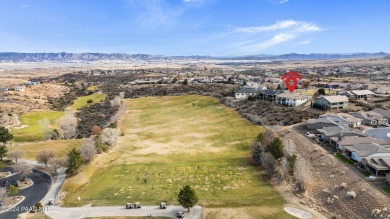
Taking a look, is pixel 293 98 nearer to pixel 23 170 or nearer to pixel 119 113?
pixel 119 113

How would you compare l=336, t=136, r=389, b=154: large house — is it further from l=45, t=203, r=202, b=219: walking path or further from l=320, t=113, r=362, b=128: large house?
l=45, t=203, r=202, b=219: walking path

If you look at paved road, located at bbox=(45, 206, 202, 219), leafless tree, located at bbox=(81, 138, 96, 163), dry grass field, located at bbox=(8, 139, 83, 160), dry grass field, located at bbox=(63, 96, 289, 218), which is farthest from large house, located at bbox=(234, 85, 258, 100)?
paved road, located at bbox=(45, 206, 202, 219)

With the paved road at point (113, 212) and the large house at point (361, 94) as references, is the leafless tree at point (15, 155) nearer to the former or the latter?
the paved road at point (113, 212)

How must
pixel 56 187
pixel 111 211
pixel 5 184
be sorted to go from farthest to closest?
pixel 5 184, pixel 56 187, pixel 111 211

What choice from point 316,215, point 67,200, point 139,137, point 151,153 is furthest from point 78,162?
point 316,215

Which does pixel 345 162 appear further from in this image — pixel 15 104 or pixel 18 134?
pixel 15 104

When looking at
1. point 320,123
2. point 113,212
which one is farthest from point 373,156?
point 113,212

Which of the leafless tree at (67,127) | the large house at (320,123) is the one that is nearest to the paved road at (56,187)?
the leafless tree at (67,127)
